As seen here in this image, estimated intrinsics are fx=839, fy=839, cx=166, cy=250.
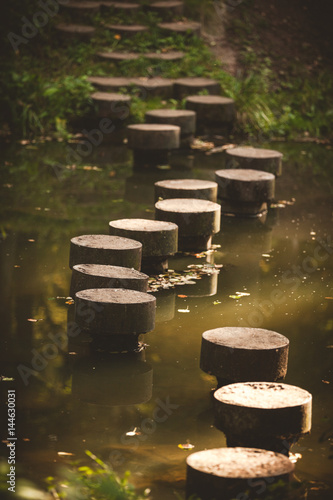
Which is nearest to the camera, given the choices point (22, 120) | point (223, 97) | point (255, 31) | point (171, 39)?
point (22, 120)

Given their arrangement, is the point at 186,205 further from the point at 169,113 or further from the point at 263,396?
the point at 169,113

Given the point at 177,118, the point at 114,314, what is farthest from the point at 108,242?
the point at 177,118

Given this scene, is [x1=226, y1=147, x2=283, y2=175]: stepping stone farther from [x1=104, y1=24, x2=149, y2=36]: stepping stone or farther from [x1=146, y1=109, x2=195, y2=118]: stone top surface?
[x1=104, y1=24, x2=149, y2=36]: stepping stone

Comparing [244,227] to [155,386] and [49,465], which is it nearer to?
[155,386]

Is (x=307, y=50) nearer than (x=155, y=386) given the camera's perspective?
No

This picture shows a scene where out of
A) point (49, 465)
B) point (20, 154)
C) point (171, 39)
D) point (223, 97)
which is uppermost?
point (171, 39)

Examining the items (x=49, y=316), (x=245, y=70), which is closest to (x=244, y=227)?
(x=49, y=316)

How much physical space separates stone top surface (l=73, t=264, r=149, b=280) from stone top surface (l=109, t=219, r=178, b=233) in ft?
3.60

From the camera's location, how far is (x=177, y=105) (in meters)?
16.1

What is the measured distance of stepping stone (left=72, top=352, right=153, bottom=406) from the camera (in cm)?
595

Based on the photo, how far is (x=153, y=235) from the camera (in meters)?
8.40

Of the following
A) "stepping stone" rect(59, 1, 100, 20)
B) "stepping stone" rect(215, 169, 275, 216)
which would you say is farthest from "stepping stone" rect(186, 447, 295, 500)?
"stepping stone" rect(59, 1, 100, 20)

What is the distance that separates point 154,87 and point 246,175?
19.2 ft

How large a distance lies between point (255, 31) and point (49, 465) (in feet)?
50.8
